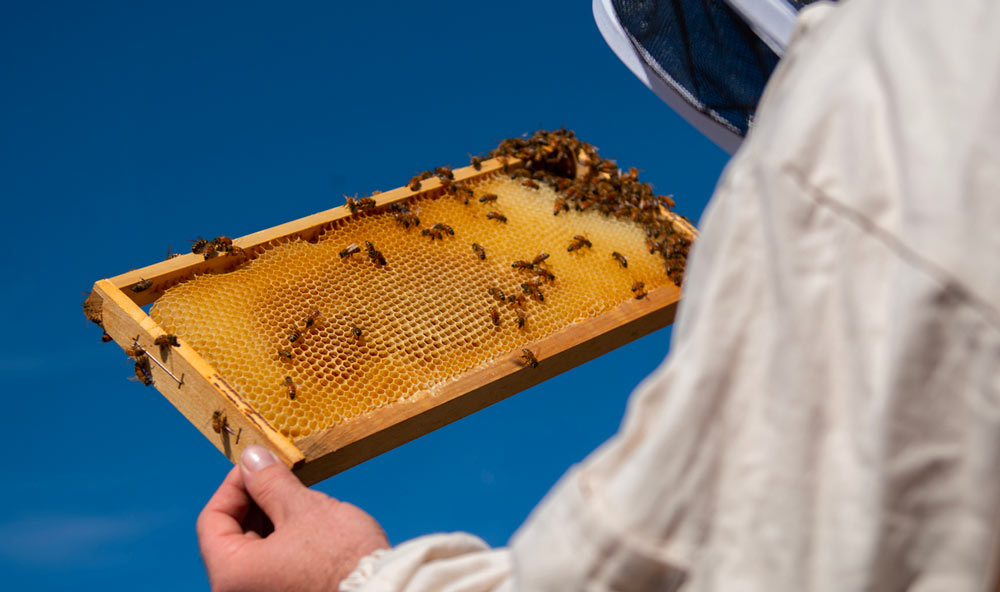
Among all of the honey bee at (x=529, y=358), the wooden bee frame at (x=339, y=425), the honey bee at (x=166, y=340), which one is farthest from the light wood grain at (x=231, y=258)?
the honey bee at (x=529, y=358)

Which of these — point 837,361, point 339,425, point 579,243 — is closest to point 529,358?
point 339,425

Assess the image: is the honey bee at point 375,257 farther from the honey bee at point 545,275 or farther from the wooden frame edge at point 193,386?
the wooden frame edge at point 193,386

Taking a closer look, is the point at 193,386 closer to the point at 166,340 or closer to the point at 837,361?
the point at 166,340

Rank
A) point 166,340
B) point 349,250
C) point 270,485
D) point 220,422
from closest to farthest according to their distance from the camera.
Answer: point 270,485, point 220,422, point 166,340, point 349,250

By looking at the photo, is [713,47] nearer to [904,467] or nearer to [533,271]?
[533,271]

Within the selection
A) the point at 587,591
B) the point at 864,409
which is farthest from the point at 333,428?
the point at 864,409
